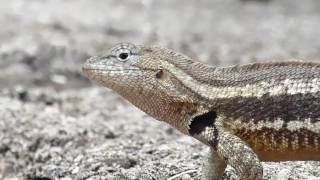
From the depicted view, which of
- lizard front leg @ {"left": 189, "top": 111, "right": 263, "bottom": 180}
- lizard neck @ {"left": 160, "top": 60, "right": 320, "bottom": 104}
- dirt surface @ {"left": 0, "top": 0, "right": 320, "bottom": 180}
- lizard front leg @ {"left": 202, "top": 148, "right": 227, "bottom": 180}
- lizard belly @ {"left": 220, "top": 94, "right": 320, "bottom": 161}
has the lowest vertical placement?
dirt surface @ {"left": 0, "top": 0, "right": 320, "bottom": 180}

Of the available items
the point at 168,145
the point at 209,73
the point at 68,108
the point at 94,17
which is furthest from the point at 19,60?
the point at 209,73

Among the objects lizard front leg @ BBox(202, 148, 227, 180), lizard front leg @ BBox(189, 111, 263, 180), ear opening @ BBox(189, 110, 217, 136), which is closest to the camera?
lizard front leg @ BBox(189, 111, 263, 180)

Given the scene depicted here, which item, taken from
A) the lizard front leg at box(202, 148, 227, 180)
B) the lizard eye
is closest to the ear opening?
the lizard front leg at box(202, 148, 227, 180)

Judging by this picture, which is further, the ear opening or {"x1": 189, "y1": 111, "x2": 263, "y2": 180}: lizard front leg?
the ear opening

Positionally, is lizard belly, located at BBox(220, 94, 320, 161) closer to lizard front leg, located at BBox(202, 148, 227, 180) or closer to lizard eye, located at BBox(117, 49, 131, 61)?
lizard front leg, located at BBox(202, 148, 227, 180)

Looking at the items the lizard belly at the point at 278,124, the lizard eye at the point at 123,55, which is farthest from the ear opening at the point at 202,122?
the lizard eye at the point at 123,55

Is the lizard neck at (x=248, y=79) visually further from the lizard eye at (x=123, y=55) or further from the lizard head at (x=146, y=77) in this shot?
the lizard eye at (x=123, y=55)

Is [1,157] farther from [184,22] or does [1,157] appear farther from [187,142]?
[184,22]

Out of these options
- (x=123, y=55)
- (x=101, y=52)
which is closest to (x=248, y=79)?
(x=123, y=55)
